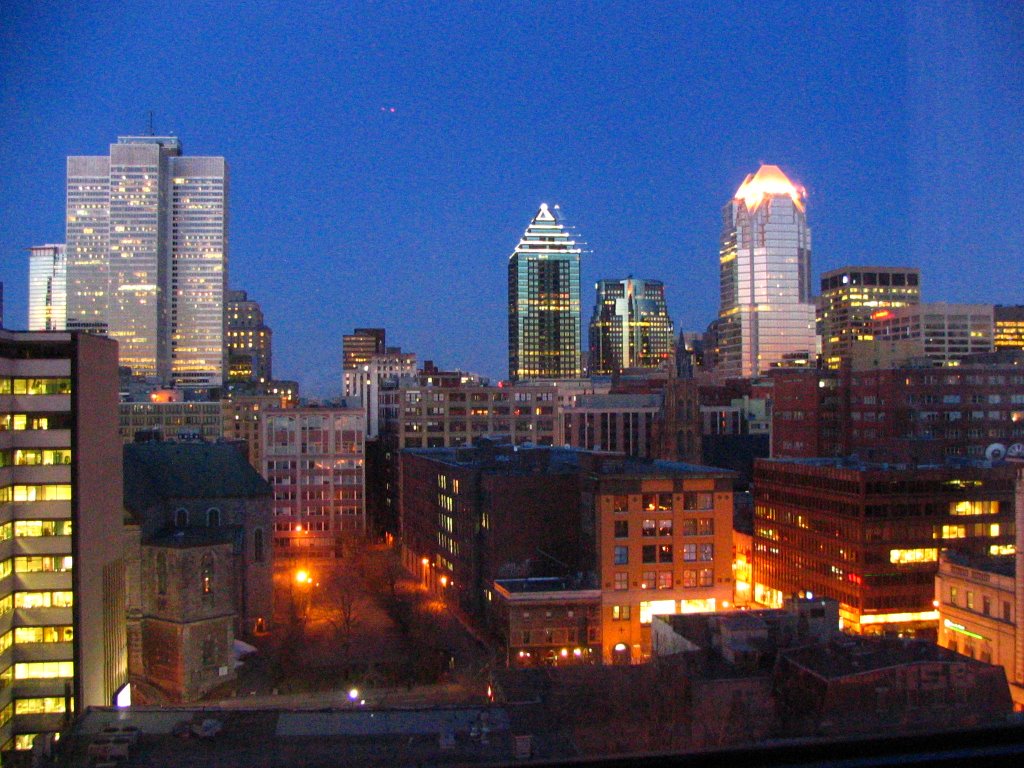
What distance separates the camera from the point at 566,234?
83.1 meters

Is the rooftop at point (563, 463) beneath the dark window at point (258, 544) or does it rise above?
above

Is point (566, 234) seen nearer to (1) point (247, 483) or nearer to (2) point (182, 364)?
(2) point (182, 364)

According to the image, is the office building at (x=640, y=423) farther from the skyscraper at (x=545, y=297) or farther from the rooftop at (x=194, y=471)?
the skyscraper at (x=545, y=297)

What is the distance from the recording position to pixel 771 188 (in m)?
73.4

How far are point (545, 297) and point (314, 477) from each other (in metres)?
54.3

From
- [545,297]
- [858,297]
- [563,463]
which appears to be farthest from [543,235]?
[563,463]

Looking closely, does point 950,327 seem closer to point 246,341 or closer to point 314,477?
point 314,477

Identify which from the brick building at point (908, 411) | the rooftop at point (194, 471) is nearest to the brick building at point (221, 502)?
the rooftop at point (194, 471)

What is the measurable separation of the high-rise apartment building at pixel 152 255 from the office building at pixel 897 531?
3363 cm

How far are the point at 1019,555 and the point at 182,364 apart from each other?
4529cm

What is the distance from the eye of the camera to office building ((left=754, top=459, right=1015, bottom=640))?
17953mm

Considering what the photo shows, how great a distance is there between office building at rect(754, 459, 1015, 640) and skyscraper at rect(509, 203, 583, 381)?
6225cm

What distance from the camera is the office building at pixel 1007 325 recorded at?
44281 mm

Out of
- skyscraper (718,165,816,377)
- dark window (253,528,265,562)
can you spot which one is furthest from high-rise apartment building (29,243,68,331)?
skyscraper (718,165,816,377)
